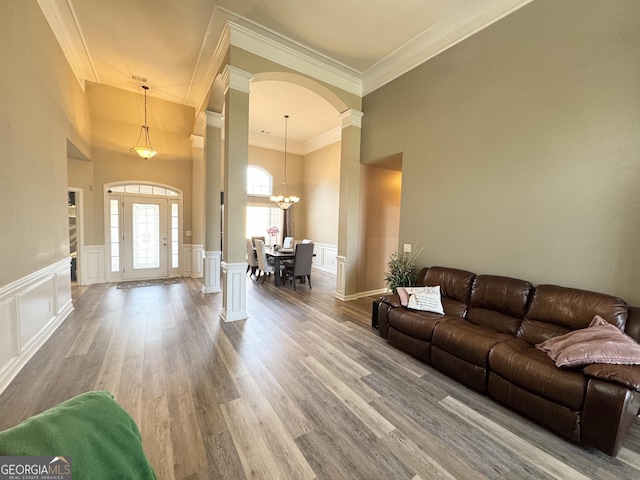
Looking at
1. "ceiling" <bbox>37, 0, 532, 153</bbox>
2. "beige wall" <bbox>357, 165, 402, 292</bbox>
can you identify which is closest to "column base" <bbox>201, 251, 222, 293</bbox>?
"beige wall" <bbox>357, 165, 402, 292</bbox>

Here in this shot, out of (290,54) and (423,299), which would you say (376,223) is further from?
(290,54)

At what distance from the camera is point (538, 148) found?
267 centimetres

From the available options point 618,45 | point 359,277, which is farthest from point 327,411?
point 618,45

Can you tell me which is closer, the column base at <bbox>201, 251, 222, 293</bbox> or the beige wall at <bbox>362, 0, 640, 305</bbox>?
the beige wall at <bbox>362, 0, 640, 305</bbox>

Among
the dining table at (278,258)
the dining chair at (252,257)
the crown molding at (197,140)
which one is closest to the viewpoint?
the dining table at (278,258)

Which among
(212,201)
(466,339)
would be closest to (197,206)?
(212,201)

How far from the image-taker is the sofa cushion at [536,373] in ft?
5.70

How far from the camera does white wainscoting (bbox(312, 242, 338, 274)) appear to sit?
7.53 m

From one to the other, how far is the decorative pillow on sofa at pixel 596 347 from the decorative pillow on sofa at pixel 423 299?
1.04 metres

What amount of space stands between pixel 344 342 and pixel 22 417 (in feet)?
9.29

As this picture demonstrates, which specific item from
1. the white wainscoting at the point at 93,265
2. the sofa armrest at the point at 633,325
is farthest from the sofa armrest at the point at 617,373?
the white wainscoting at the point at 93,265

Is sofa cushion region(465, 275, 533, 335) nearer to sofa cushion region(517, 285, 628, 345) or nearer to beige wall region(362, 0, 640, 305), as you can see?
sofa cushion region(517, 285, 628, 345)

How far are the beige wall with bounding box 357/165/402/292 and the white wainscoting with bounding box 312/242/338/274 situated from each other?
85.8 inches

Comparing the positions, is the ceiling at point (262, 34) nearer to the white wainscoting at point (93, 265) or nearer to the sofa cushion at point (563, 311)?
the sofa cushion at point (563, 311)
